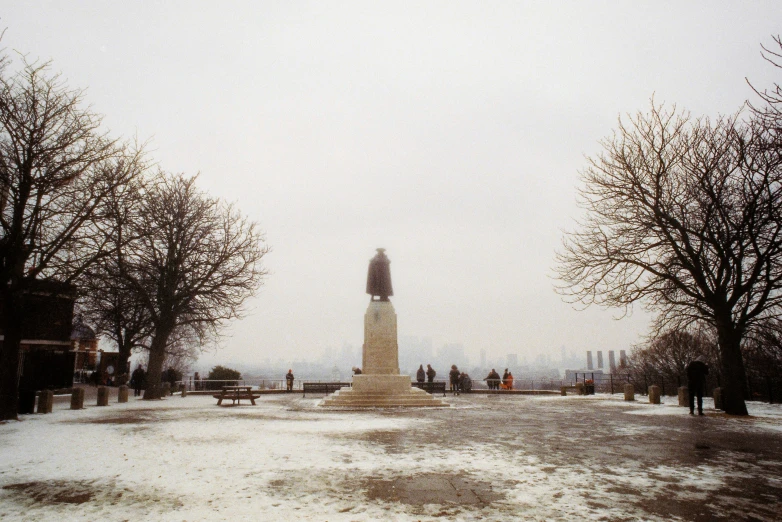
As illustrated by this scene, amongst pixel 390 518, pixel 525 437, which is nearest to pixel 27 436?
pixel 390 518

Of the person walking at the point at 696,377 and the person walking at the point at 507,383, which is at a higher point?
the person walking at the point at 696,377

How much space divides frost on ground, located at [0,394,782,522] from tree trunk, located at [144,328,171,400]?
8.62 metres

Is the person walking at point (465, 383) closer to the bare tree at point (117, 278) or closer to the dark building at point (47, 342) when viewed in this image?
the bare tree at point (117, 278)

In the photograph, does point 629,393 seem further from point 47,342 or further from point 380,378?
point 47,342

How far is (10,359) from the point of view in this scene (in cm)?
1236

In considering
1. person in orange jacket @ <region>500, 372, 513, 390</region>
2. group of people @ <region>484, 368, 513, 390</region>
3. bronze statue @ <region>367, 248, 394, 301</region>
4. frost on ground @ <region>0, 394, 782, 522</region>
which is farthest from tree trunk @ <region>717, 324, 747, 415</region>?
person in orange jacket @ <region>500, 372, 513, 390</region>

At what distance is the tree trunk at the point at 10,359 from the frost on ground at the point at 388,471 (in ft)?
2.11

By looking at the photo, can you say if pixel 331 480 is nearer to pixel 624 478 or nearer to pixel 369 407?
pixel 624 478

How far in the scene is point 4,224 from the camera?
1228 cm

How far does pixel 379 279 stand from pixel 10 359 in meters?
13.5

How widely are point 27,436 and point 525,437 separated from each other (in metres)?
10.4

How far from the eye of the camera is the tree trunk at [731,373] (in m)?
13.9

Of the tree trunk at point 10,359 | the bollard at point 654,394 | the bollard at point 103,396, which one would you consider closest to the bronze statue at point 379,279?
the bollard at point 103,396

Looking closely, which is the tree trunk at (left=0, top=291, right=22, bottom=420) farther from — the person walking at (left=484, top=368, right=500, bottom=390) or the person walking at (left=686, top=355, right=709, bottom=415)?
the person walking at (left=484, top=368, right=500, bottom=390)
